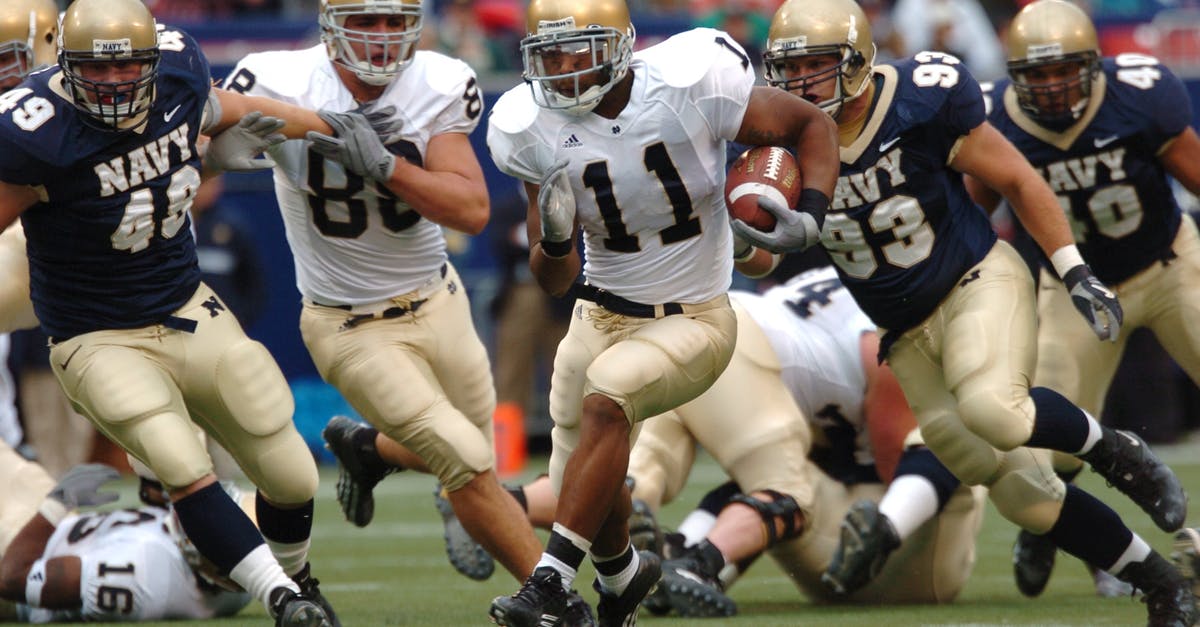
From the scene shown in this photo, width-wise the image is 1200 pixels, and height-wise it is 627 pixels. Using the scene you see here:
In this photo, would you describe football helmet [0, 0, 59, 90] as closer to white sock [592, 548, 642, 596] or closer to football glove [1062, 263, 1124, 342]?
white sock [592, 548, 642, 596]

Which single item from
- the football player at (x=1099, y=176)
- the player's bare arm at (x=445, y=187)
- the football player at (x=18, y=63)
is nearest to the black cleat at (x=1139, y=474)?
the football player at (x=1099, y=176)

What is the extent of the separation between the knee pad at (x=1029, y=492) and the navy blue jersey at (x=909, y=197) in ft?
1.55

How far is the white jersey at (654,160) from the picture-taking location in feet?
13.6

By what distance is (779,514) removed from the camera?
16.3 ft

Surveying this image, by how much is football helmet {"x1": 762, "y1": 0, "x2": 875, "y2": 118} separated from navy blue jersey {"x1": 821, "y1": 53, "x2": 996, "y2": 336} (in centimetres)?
10

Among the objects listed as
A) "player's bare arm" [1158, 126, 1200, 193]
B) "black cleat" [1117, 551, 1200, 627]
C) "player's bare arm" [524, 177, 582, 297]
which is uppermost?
"player's bare arm" [524, 177, 582, 297]

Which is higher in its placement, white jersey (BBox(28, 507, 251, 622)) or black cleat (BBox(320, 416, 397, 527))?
black cleat (BBox(320, 416, 397, 527))

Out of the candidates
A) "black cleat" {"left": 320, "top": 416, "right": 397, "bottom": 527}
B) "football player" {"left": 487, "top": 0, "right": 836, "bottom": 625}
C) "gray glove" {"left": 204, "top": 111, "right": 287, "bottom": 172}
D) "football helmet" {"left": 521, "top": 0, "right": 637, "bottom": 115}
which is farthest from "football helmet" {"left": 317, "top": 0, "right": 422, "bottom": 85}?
"black cleat" {"left": 320, "top": 416, "right": 397, "bottom": 527}

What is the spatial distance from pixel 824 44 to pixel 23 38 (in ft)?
7.60

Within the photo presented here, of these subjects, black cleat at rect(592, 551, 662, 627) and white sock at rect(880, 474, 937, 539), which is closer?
black cleat at rect(592, 551, 662, 627)

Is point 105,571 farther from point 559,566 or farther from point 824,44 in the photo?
point 824,44

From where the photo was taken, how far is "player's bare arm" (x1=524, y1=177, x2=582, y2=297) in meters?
4.14

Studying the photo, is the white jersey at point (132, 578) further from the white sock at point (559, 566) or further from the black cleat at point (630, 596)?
the white sock at point (559, 566)

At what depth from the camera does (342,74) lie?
4777mm
